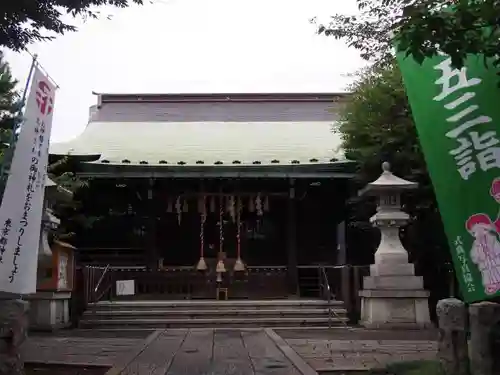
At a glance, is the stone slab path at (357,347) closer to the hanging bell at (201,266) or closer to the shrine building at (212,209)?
the shrine building at (212,209)

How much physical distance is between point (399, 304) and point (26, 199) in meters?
8.73

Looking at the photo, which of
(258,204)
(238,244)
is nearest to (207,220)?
(238,244)

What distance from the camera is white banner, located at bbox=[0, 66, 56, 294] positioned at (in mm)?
6117

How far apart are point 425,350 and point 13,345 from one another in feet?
19.6

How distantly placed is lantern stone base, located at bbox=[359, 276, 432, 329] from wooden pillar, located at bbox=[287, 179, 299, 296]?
3.95 metres

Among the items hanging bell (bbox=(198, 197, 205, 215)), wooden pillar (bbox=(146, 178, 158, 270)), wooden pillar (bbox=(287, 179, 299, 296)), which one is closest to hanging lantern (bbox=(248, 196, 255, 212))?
wooden pillar (bbox=(287, 179, 299, 296))

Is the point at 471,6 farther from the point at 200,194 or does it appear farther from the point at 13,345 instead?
the point at 200,194

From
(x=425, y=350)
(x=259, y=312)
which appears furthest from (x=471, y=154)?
(x=259, y=312)

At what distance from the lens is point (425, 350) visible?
9258mm

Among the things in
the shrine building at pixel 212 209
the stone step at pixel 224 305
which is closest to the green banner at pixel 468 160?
the stone step at pixel 224 305

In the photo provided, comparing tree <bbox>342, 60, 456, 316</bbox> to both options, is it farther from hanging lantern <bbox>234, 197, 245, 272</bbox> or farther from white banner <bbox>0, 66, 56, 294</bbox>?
white banner <bbox>0, 66, 56, 294</bbox>

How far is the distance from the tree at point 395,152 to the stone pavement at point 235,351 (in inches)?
137

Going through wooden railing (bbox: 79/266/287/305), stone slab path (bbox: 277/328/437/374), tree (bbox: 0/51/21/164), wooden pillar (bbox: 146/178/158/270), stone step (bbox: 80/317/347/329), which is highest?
tree (bbox: 0/51/21/164)

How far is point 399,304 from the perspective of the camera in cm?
1281
